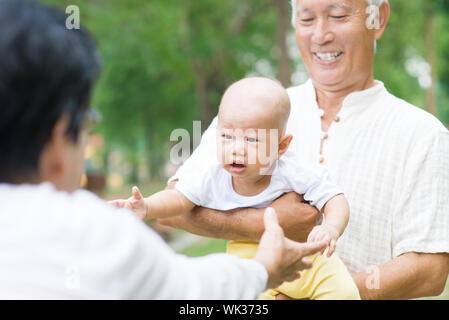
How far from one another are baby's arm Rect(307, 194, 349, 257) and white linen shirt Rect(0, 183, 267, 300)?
0.72 m

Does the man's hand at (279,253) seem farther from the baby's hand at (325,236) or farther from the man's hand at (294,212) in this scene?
the man's hand at (294,212)

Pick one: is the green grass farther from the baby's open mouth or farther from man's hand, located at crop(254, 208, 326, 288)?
man's hand, located at crop(254, 208, 326, 288)

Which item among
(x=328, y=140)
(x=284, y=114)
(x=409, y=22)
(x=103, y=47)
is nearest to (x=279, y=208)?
(x=284, y=114)

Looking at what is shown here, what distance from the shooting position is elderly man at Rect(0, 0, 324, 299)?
4.47 feet

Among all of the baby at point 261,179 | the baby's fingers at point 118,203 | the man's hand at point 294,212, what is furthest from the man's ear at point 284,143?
the baby's fingers at point 118,203

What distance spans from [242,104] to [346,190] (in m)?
0.74

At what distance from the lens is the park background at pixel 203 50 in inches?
563

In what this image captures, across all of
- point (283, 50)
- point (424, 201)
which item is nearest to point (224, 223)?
point (424, 201)

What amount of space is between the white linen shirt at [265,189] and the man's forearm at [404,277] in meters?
0.39

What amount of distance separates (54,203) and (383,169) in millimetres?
1658
